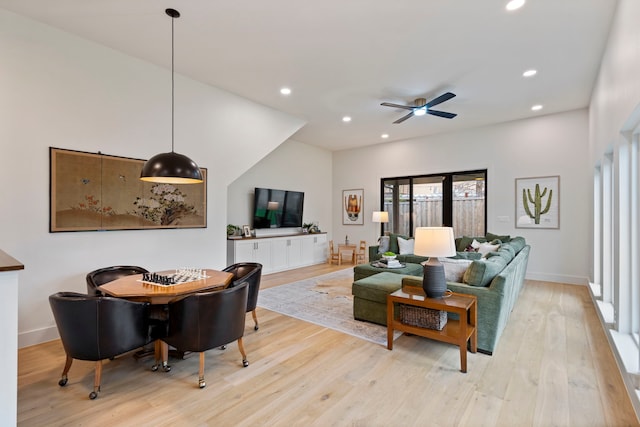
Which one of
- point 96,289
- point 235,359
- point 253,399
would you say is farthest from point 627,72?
point 96,289

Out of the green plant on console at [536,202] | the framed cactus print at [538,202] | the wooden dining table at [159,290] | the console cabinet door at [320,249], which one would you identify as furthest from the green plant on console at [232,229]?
the green plant on console at [536,202]

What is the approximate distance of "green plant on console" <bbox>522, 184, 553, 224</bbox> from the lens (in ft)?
20.0

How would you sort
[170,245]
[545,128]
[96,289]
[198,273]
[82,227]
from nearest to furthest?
[96,289]
[198,273]
[82,227]
[170,245]
[545,128]

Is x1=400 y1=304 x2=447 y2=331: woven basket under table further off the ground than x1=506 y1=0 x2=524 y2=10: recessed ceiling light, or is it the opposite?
x1=506 y1=0 x2=524 y2=10: recessed ceiling light

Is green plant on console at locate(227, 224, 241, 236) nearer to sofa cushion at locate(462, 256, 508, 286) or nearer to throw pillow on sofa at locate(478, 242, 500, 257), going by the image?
sofa cushion at locate(462, 256, 508, 286)

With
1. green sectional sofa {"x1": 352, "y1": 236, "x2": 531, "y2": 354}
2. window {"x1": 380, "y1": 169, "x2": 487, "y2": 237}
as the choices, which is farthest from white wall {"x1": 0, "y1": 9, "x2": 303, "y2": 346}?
window {"x1": 380, "y1": 169, "x2": 487, "y2": 237}

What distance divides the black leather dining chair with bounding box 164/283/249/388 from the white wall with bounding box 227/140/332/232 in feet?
14.1

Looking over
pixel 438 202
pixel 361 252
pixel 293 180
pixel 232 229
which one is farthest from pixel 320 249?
pixel 438 202

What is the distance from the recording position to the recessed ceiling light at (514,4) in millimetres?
2836

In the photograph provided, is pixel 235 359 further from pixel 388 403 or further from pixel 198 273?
pixel 388 403

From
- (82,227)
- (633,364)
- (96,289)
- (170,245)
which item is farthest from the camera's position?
(170,245)

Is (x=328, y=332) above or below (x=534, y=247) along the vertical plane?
below

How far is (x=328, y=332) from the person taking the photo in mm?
3520

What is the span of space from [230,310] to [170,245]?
2.28 metres
